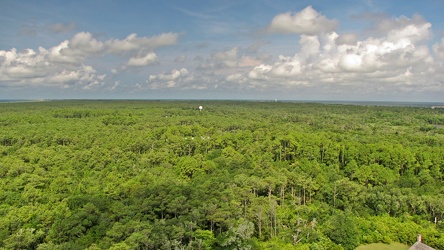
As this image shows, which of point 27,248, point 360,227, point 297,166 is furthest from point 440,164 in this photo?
point 27,248

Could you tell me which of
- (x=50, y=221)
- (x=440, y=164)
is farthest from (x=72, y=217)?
(x=440, y=164)

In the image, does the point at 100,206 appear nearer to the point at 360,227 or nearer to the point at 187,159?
the point at 187,159

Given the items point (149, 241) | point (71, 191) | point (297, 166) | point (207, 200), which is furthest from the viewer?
point (297, 166)

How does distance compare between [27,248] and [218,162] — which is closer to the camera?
[27,248]

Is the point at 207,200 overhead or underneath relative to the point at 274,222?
overhead

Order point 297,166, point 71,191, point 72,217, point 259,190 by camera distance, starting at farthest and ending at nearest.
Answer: point 297,166 → point 259,190 → point 71,191 → point 72,217

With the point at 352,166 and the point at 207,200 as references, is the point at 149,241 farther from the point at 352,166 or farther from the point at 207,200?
the point at 352,166
